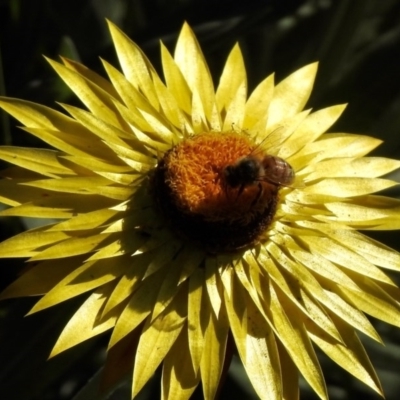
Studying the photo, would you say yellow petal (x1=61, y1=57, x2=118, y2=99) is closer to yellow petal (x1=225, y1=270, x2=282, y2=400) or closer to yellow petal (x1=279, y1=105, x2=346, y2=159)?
yellow petal (x1=279, y1=105, x2=346, y2=159)

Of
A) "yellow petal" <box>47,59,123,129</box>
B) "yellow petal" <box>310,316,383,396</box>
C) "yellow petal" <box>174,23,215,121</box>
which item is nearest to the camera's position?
"yellow petal" <box>310,316,383,396</box>

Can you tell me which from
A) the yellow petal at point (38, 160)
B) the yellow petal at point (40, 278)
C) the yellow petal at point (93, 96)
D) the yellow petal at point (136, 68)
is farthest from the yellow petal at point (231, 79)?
the yellow petal at point (40, 278)

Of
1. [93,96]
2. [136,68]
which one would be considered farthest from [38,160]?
[136,68]

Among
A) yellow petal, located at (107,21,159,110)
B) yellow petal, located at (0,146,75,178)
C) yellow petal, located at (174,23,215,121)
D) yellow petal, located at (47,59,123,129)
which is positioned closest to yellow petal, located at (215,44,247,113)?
yellow petal, located at (174,23,215,121)

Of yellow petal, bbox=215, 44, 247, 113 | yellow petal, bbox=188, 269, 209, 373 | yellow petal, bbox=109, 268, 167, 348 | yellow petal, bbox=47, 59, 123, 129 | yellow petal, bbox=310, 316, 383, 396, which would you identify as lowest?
yellow petal, bbox=310, 316, 383, 396

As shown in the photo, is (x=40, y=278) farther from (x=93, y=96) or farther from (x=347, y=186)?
(x=347, y=186)

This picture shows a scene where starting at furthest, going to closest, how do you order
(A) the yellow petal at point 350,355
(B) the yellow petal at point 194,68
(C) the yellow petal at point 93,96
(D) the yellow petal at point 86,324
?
(B) the yellow petal at point 194,68 < (C) the yellow petal at point 93,96 < (A) the yellow petal at point 350,355 < (D) the yellow petal at point 86,324

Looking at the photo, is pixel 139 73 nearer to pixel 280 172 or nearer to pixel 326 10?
pixel 280 172

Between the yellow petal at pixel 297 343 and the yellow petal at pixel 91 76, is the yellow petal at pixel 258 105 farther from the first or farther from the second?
the yellow petal at pixel 297 343
